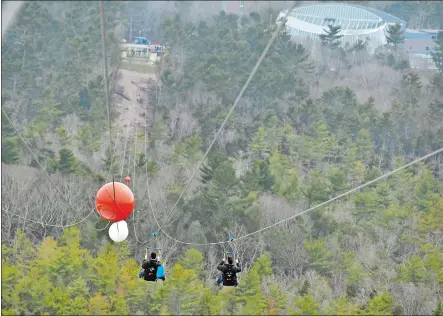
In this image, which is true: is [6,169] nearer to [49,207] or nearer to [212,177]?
[49,207]

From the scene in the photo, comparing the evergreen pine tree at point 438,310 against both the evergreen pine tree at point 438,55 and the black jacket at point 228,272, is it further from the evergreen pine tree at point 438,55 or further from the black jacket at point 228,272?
the evergreen pine tree at point 438,55

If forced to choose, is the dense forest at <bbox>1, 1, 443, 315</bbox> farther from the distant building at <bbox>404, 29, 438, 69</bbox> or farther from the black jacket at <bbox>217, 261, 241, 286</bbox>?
the black jacket at <bbox>217, 261, 241, 286</bbox>

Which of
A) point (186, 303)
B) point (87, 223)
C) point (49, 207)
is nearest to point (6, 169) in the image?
point (49, 207)

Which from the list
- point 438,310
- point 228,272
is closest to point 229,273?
point 228,272

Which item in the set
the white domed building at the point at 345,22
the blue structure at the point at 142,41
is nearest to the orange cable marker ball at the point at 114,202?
the blue structure at the point at 142,41

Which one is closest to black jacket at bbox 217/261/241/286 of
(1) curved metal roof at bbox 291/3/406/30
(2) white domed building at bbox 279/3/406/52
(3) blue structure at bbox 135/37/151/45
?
(3) blue structure at bbox 135/37/151/45
